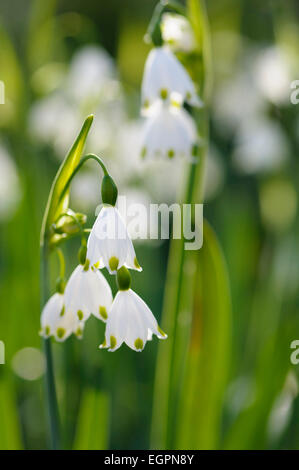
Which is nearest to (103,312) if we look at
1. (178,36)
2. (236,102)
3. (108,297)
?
(108,297)

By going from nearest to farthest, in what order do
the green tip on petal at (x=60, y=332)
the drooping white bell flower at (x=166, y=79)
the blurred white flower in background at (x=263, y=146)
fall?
the green tip on petal at (x=60, y=332) → the drooping white bell flower at (x=166, y=79) → the blurred white flower in background at (x=263, y=146)

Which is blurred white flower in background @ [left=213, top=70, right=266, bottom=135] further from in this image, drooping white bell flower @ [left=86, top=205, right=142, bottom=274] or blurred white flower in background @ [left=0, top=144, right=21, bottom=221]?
drooping white bell flower @ [left=86, top=205, right=142, bottom=274]

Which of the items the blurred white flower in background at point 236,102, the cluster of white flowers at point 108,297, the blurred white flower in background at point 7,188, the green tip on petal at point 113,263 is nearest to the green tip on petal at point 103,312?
the cluster of white flowers at point 108,297

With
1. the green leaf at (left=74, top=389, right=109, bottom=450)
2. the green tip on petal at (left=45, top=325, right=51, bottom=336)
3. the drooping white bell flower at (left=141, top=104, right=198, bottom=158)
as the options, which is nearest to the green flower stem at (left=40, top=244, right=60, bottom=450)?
the green tip on petal at (left=45, top=325, right=51, bottom=336)

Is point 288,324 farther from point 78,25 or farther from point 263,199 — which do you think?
point 78,25

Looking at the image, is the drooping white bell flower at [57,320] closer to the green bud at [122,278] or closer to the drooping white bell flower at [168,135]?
the green bud at [122,278]

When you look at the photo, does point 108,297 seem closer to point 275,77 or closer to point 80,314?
point 80,314

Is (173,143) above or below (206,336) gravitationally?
above
